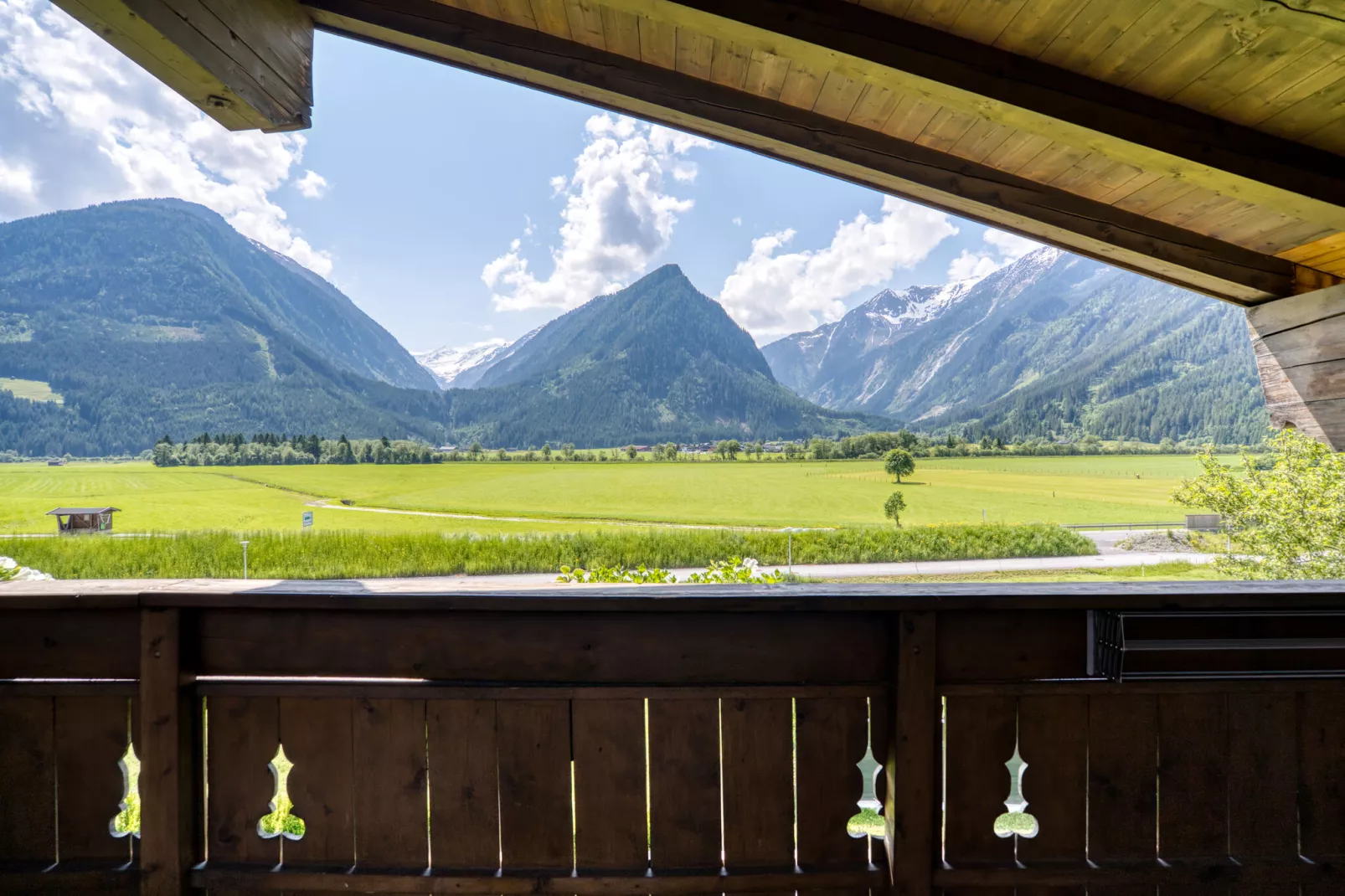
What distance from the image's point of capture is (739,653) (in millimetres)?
1020

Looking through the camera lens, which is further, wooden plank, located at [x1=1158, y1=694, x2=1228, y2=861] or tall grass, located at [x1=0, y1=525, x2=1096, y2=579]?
tall grass, located at [x1=0, y1=525, x2=1096, y2=579]

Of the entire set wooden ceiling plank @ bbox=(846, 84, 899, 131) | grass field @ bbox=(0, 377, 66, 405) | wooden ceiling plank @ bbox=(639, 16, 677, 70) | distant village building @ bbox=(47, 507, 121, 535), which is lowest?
distant village building @ bbox=(47, 507, 121, 535)

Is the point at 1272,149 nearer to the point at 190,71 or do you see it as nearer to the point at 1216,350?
the point at 190,71

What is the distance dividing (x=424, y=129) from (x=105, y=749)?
15.1ft

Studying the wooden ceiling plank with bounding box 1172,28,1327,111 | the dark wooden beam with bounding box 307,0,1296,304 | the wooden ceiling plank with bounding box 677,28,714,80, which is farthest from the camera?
the dark wooden beam with bounding box 307,0,1296,304

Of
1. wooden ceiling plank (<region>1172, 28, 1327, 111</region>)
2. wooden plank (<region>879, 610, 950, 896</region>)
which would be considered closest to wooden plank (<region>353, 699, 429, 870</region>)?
wooden plank (<region>879, 610, 950, 896</region>)

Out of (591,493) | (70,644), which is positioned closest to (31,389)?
(591,493)

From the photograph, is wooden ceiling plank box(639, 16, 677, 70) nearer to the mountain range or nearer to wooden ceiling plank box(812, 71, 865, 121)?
wooden ceiling plank box(812, 71, 865, 121)

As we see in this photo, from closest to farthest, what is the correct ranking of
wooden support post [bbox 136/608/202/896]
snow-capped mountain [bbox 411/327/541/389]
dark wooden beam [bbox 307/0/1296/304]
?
wooden support post [bbox 136/608/202/896], dark wooden beam [bbox 307/0/1296/304], snow-capped mountain [bbox 411/327/541/389]

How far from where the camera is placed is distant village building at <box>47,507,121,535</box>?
4605mm

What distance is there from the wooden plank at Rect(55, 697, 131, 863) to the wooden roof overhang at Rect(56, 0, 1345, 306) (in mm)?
1134

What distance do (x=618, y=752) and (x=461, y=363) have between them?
11.7 m

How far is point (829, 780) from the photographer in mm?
1011

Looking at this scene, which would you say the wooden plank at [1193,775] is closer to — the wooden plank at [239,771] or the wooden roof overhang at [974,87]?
the wooden roof overhang at [974,87]
